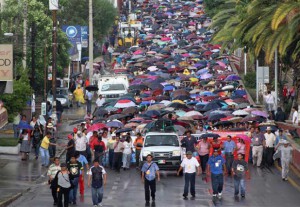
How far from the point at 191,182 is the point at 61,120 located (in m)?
27.7

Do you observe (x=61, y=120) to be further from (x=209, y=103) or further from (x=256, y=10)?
(x=256, y=10)

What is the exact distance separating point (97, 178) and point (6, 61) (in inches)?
401

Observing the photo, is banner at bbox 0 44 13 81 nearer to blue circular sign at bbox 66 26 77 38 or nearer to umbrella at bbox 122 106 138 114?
umbrella at bbox 122 106 138 114

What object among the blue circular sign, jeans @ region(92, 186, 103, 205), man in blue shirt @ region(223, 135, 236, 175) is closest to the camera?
jeans @ region(92, 186, 103, 205)

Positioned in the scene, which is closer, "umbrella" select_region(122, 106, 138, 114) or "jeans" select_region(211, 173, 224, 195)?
"jeans" select_region(211, 173, 224, 195)

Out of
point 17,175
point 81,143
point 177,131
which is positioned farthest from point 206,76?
point 17,175

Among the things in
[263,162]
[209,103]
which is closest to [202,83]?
[209,103]

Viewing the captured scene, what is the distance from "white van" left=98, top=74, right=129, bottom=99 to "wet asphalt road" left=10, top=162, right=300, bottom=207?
22893 mm

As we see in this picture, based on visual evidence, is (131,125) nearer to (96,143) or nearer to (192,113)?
(192,113)

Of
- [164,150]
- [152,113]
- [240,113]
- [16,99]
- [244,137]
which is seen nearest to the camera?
[164,150]

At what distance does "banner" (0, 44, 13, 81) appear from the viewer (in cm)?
3834

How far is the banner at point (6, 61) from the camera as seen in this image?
38.3 meters

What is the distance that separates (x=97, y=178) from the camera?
29453mm

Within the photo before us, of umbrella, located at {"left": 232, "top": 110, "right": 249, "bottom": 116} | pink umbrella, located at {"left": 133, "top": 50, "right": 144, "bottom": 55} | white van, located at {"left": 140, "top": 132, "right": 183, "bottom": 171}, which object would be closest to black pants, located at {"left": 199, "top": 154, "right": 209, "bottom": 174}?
white van, located at {"left": 140, "top": 132, "right": 183, "bottom": 171}
